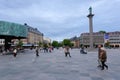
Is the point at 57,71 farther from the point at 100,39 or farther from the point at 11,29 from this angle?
the point at 100,39

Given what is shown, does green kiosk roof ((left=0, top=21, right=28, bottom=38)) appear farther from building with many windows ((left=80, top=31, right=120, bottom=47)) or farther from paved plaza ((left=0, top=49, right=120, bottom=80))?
building with many windows ((left=80, top=31, right=120, bottom=47))

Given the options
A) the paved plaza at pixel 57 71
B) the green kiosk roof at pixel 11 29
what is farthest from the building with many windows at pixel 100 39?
the paved plaza at pixel 57 71

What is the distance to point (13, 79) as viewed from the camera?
10508 mm

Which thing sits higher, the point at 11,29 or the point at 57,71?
the point at 11,29

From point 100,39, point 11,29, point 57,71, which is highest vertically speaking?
point 100,39

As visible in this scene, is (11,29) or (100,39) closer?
(11,29)

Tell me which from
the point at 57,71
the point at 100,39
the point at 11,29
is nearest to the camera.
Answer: the point at 57,71

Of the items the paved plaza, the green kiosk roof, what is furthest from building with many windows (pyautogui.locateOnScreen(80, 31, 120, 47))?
the paved plaza

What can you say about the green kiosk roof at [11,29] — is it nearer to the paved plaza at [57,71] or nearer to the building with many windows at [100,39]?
the paved plaza at [57,71]

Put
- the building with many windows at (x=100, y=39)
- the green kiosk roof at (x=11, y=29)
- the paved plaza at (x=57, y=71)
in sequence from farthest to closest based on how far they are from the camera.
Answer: the building with many windows at (x=100, y=39) < the green kiosk roof at (x=11, y=29) < the paved plaza at (x=57, y=71)

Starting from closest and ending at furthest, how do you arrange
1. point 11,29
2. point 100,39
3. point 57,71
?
point 57,71 < point 11,29 < point 100,39

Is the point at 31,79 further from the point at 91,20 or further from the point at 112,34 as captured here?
the point at 112,34

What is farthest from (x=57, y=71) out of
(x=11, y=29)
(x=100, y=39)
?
(x=100, y=39)

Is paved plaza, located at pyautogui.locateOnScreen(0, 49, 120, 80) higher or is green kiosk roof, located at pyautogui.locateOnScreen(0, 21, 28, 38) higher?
green kiosk roof, located at pyautogui.locateOnScreen(0, 21, 28, 38)
